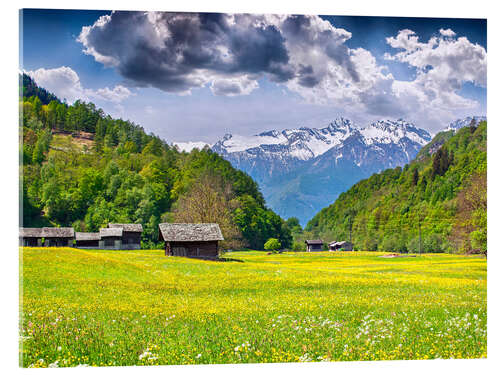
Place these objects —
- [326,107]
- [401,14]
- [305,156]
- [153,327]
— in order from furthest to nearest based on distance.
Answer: [305,156], [326,107], [401,14], [153,327]

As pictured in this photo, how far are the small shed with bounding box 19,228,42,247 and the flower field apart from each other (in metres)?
→ 0.17

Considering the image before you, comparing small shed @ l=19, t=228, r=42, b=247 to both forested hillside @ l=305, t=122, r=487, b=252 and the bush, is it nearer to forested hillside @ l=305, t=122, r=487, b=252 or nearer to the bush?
the bush

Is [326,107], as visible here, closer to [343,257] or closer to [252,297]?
Answer: [252,297]

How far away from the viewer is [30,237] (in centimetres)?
903

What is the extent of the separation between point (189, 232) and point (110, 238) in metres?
2.61

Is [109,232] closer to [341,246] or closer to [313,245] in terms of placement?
[313,245]

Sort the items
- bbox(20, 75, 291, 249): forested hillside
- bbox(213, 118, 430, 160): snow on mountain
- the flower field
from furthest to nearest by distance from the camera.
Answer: bbox(213, 118, 430, 160): snow on mountain < bbox(20, 75, 291, 249): forested hillside < the flower field

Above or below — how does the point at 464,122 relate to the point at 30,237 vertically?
above

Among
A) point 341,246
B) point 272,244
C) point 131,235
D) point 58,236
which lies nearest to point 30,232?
point 58,236

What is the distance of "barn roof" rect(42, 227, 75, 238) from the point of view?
9.76m

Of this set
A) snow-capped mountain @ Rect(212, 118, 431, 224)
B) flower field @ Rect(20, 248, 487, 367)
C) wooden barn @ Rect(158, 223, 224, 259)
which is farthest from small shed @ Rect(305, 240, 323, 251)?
flower field @ Rect(20, 248, 487, 367)

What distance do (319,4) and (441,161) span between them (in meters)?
8.15
